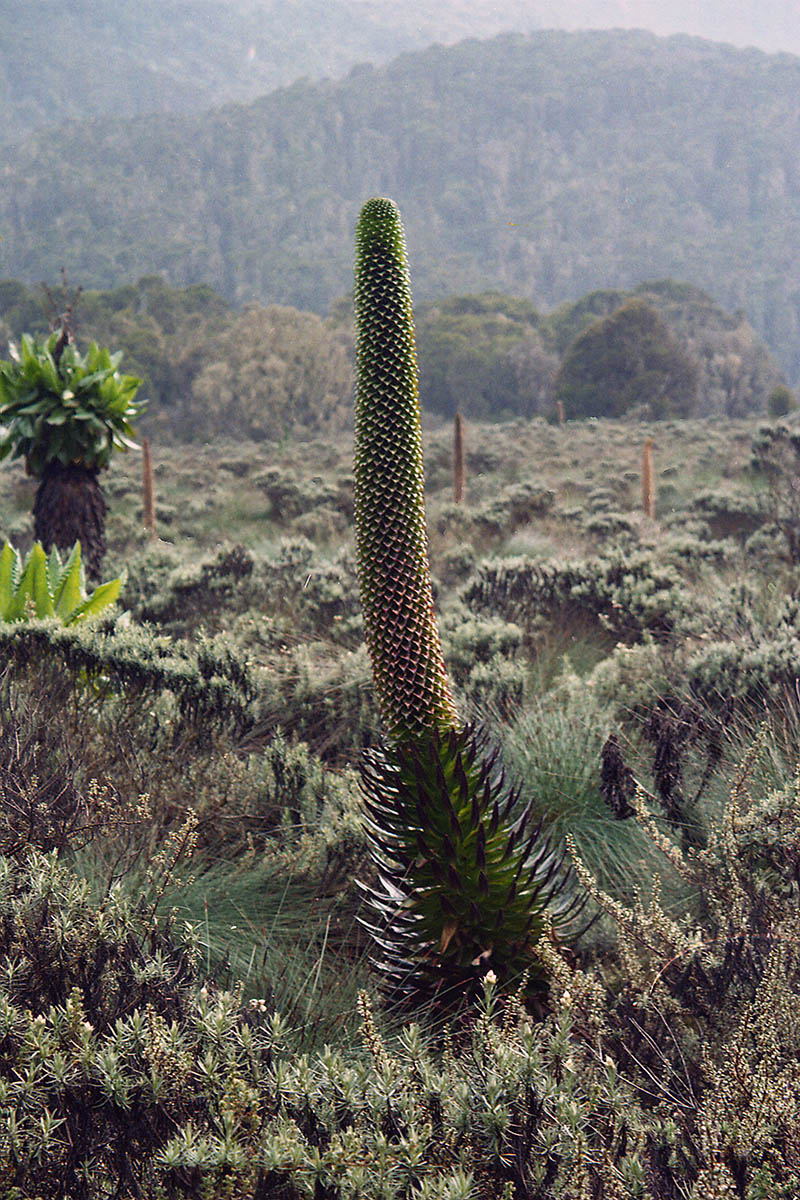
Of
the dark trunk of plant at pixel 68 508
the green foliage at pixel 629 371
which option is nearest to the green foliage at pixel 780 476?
the dark trunk of plant at pixel 68 508

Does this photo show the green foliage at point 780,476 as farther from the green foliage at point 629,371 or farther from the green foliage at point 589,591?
the green foliage at point 629,371

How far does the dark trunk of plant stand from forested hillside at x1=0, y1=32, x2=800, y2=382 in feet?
336

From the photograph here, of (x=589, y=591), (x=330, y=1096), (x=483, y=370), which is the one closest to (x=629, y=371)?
(x=483, y=370)

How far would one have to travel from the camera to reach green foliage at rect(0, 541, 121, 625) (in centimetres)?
571

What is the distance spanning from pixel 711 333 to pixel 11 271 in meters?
83.6

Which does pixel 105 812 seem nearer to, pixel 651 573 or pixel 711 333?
pixel 651 573

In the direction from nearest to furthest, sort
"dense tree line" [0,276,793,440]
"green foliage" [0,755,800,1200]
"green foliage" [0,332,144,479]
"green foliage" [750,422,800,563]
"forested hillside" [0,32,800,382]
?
1. "green foliage" [0,755,800,1200]
2. "green foliage" [0,332,144,479]
3. "green foliage" [750,422,800,563]
4. "dense tree line" [0,276,793,440]
5. "forested hillside" [0,32,800,382]

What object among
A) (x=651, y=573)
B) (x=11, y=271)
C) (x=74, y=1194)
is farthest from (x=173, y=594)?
(x=11, y=271)

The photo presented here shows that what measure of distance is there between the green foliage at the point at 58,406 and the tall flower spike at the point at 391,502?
5434mm

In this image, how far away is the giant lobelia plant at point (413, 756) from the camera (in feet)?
8.75

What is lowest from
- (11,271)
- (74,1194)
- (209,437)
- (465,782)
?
(74,1194)

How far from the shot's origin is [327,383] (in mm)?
44312

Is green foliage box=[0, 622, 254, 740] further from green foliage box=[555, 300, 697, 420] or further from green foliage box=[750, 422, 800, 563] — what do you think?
green foliage box=[555, 300, 697, 420]

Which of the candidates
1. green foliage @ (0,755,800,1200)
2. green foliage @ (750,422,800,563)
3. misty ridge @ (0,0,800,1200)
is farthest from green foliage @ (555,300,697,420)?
green foliage @ (0,755,800,1200)
